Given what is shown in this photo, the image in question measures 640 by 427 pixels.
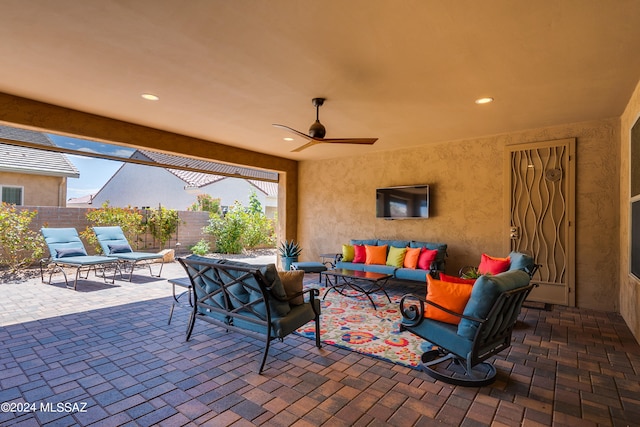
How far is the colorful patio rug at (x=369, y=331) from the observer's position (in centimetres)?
308

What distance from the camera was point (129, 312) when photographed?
14.1ft

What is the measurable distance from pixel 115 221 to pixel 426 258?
7261mm

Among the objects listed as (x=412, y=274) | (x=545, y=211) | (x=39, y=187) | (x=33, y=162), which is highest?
(x=33, y=162)

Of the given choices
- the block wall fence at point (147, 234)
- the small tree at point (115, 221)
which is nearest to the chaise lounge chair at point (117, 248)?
the small tree at point (115, 221)

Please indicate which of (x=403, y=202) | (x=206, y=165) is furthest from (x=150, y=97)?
(x=403, y=202)

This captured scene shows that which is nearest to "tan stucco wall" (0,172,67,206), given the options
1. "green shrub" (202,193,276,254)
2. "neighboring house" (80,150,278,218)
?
"green shrub" (202,193,276,254)

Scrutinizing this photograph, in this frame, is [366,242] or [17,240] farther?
[366,242]

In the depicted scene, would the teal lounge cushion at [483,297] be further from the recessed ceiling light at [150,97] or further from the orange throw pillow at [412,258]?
the recessed ceiling light at [150,97]

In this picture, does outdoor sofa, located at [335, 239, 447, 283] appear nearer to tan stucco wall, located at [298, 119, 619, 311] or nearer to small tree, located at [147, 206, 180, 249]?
tan stucco wall, located at [298, 119, 619, 311]

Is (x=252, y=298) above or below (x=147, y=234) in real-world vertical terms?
below

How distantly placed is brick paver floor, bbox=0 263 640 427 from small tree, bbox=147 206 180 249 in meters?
5.18

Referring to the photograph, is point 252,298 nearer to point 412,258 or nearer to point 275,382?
point 275,382

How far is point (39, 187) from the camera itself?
8.88 m

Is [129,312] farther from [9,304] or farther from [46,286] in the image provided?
[46,286]
